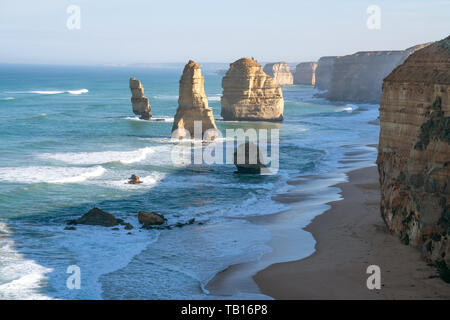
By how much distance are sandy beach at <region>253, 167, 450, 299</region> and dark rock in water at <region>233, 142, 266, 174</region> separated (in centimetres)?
1365

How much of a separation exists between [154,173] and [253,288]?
2258 cm

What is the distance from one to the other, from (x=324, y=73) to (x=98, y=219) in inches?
5661

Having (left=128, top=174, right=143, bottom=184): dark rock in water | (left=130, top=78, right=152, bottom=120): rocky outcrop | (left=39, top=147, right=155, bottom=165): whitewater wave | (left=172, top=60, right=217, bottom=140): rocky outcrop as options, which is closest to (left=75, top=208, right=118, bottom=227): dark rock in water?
(left=128, top=174, right=143, bottom=184): dark rock in water

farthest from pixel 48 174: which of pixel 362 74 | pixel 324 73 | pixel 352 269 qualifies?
pixel 324 73

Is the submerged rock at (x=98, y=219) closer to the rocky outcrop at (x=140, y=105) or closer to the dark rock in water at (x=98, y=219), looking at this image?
the dark rock in water at (x=98, y=219)

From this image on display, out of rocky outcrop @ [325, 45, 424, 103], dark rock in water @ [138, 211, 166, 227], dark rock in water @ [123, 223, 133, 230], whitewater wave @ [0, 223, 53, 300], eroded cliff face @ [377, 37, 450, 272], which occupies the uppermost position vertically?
rocky outcrop @ [325, 45, 424, 103]

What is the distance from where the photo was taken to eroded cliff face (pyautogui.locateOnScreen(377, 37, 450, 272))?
1941 cm

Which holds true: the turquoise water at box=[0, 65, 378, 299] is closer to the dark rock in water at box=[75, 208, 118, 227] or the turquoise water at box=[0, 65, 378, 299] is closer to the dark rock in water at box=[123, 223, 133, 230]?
the dark rock in water at box=[123, 223, 133, 230]

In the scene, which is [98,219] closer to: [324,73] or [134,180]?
[134,180]

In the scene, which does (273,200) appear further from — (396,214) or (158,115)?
(158,115)

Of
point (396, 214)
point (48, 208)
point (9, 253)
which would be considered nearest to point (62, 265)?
point (9, 253)

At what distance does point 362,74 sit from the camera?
11969 cm

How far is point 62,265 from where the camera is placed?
21.8 meters

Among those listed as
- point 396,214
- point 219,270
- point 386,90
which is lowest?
point 219,270
